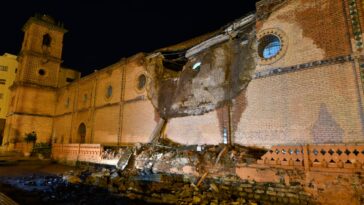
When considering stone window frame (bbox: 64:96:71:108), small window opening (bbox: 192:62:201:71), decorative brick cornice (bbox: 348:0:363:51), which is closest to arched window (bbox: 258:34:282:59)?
decorative brick cornice (bbox: 348:0:363:51)

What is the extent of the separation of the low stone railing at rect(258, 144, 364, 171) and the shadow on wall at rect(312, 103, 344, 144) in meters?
0.88

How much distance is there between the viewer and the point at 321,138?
7180mm

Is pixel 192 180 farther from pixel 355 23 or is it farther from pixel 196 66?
pixel 355 23

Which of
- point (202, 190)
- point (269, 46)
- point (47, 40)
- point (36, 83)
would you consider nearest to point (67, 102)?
point (36, 83)

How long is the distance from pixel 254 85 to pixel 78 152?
37.2ft

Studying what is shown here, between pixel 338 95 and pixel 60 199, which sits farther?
pixel 338 95

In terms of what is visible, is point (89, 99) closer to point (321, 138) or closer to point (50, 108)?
point (50, 108)

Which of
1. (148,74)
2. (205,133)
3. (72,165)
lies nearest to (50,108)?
(72,165)

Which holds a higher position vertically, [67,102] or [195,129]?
[67,102]

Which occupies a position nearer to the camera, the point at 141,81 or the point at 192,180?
the point at 192,180

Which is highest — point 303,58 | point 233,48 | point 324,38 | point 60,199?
point 233,48

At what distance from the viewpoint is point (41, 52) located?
24.4 m

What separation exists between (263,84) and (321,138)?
2.89 m

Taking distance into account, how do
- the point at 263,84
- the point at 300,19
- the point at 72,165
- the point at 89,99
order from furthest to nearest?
the point at 89,99, the point at 72,165, the point at 263,84, the point at 300,19
